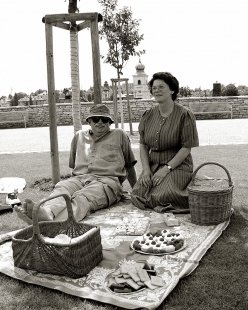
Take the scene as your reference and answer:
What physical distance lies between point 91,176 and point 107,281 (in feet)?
7.29

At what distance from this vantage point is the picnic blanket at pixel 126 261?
2.76 metres

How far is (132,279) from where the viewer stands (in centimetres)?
290

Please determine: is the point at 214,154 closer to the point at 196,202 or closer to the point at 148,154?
the point at 148,154

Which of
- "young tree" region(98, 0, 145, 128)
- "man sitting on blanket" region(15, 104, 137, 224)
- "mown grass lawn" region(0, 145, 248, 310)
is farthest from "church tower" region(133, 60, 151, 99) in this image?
"mown grass lawn" region(0, 145, 248, 310)

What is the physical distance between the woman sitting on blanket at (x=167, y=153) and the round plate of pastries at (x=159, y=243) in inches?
40.1

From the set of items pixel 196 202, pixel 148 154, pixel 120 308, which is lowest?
pixel 120 308

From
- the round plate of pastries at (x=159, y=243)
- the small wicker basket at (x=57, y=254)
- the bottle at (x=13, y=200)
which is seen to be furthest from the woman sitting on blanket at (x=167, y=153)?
the small wicker basket at (x=57, y=254)

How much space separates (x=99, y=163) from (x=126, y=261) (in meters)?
2.12

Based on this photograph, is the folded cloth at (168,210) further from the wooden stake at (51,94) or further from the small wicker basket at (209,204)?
the wooden stake at (51,94)

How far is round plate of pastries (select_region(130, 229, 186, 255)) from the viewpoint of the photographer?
3477mm

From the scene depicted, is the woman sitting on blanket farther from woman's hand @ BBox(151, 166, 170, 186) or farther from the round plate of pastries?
the round plate of pastries

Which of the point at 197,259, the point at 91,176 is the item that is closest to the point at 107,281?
the point at 197,259

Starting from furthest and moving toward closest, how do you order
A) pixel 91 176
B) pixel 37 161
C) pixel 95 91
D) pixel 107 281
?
pixel 37 161, pixel 95 91, pixel 91 176, pixel 107 281

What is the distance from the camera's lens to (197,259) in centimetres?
334
